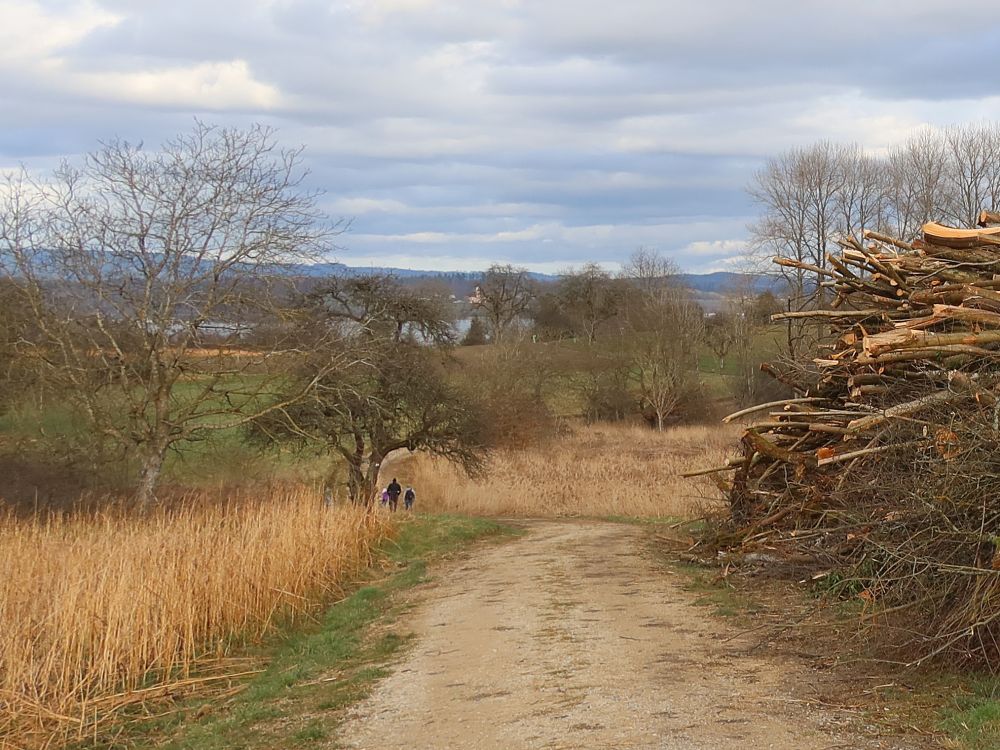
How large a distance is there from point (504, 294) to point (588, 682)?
6466 cm

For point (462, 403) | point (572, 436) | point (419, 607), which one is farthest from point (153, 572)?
point (572, 436)

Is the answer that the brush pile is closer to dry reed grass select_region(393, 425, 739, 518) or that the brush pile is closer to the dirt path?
the dirt path

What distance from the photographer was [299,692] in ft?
26.6

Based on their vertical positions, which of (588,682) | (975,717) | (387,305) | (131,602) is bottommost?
(588,682)

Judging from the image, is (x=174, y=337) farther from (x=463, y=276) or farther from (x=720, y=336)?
(x=463, y=276)

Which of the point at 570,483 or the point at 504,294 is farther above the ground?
the point at 504,294

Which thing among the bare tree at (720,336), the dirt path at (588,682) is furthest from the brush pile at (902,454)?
the bare tree at (720,336)

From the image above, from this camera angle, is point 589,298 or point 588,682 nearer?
point 588,682

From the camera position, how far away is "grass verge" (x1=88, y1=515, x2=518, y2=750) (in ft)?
23.0

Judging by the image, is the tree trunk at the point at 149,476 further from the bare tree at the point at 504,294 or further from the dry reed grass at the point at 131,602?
the bare tree at the point at 504,294

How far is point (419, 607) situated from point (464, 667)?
362cm

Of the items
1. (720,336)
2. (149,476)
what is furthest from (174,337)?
(720,336)

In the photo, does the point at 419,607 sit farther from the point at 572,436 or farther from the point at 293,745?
the point at 572,436

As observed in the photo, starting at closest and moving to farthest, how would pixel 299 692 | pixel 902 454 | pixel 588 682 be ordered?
pixel 588 682
pixel 902 454
pixel 299 692
